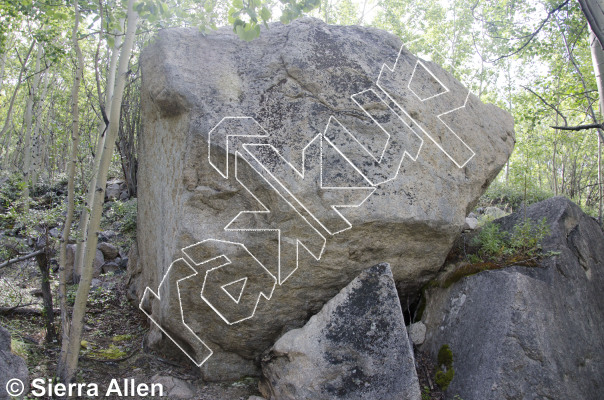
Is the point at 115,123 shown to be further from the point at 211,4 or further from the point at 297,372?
the point at 297,372

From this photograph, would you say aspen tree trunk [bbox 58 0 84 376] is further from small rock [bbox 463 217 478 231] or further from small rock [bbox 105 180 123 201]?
small rock [bbox 105 180 123 201]

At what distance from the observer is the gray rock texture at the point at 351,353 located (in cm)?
347

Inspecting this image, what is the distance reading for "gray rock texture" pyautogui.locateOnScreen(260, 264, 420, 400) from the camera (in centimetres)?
347

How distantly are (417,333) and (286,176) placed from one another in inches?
79.1

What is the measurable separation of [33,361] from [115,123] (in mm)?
2217

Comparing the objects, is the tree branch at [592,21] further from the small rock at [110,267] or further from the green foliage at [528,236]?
the small rock at [110,267]

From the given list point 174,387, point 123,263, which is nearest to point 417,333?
point 174,387

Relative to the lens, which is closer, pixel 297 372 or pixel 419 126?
pixel 297 372

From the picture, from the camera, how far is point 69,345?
142 inches

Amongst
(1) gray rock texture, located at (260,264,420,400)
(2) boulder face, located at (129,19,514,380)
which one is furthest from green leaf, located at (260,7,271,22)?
(1) gray rock texture, located at (260,264,420,400)

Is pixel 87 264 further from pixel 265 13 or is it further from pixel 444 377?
pixel 444 377

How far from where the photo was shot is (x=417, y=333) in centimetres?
434

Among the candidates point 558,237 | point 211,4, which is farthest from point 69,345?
point 558,237

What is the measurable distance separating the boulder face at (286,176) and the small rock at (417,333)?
1.25ft
